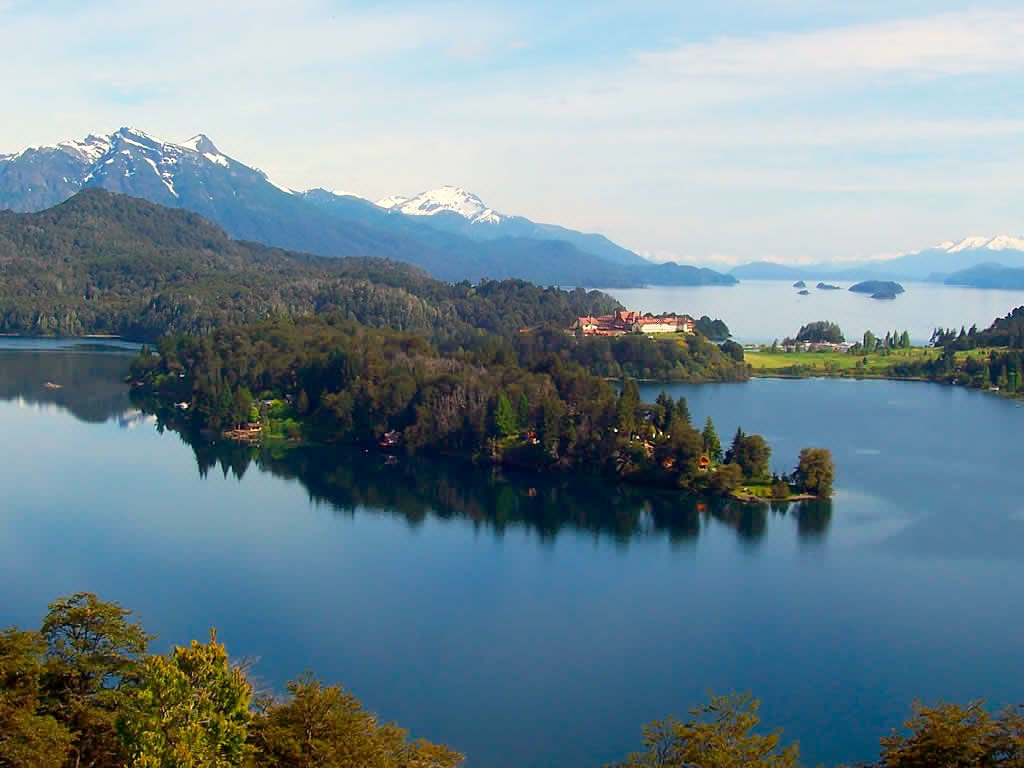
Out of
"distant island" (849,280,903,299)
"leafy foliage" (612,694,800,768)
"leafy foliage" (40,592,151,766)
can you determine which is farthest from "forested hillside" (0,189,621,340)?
"distant island" (849,280,903,299)

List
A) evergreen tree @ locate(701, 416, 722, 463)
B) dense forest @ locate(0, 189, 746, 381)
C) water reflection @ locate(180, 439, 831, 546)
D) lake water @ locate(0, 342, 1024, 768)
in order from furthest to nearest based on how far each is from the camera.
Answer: dense forest @ locate(0, 189, 746, 381) → evergreen tree @ locate(701, 416, 722, 463) → water reflection @ locate(180, 439, 831, 546) → lake water @ locate(0, 342, 1024, 768)

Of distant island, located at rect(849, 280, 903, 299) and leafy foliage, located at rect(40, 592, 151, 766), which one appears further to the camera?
distant island, located at rect(849, 280, 903, 299)

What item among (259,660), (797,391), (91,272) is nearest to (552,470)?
(259,660)

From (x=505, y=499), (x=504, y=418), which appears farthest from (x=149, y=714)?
(x=504, y=418)

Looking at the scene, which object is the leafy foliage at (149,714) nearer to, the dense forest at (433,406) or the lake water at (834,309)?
the dense forest at (433,406)

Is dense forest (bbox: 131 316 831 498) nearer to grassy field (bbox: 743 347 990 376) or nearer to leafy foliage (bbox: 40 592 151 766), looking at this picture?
leafy foliage (bbox: 40 592 151 766)

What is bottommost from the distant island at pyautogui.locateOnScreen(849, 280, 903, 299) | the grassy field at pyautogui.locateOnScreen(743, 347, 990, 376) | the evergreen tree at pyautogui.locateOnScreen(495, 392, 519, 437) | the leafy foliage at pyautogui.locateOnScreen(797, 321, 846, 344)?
the evergreen tree at pyautogui.locateOnScreen(495, 392, 519, 437)
